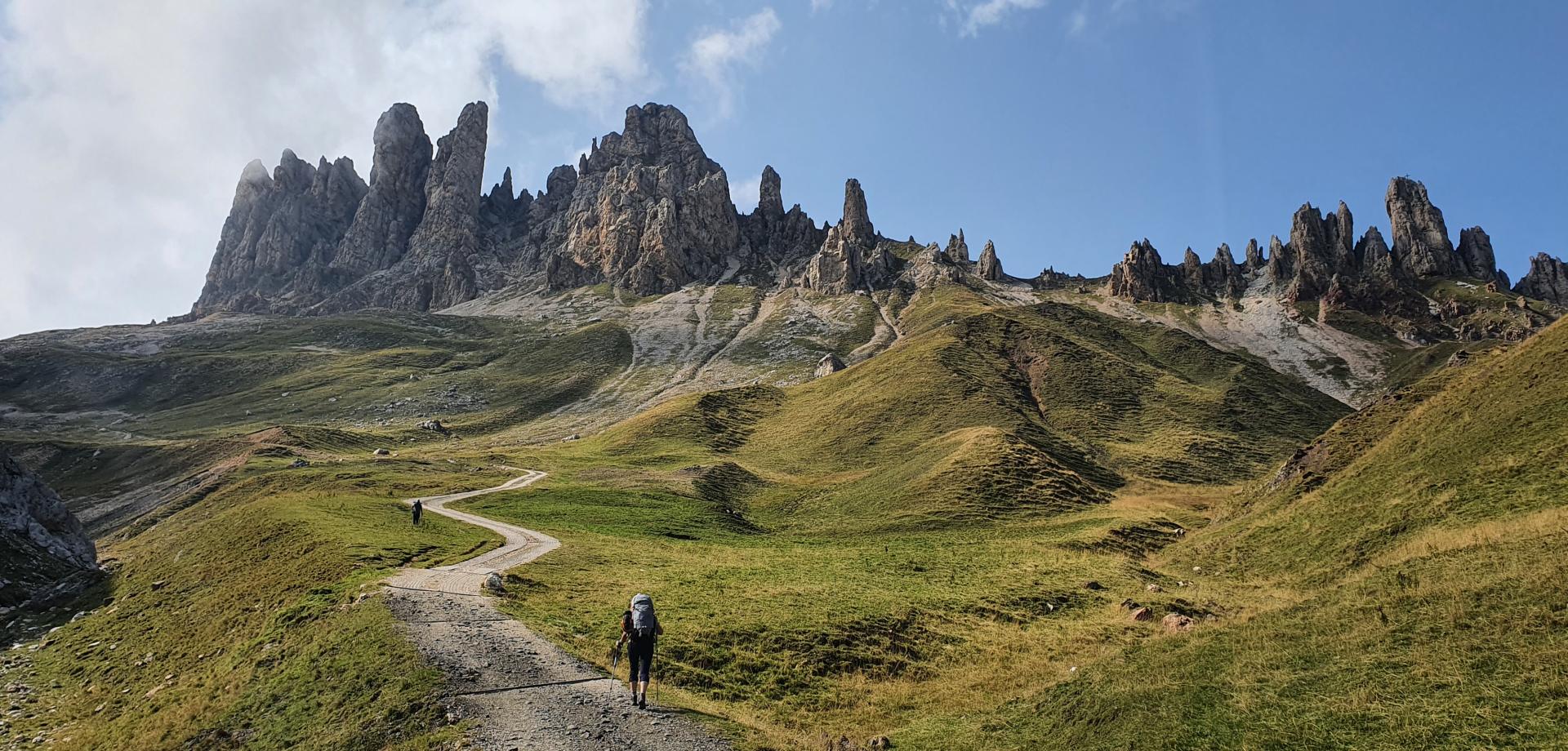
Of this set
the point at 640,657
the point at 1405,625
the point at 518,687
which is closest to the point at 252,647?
the point at 518,687

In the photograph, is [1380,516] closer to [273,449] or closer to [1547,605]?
[1547,605]

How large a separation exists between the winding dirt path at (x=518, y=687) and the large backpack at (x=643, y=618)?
1.76m

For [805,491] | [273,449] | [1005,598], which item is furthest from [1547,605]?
[273,449]

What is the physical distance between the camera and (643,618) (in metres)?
18.8

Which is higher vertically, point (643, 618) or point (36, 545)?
point (643, 618)

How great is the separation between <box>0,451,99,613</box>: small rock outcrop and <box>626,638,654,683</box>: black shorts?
43.4 meters

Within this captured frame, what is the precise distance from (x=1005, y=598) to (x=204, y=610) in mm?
37618

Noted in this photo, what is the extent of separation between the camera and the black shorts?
60.3ft

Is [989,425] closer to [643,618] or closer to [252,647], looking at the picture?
[643,618]

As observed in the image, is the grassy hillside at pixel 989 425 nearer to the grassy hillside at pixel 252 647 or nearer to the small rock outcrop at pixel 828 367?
the small rock outcrop at pixel 828 367

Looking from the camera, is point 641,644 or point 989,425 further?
point 989,425

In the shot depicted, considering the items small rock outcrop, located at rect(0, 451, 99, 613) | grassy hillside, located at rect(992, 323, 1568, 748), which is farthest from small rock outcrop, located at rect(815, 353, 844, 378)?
grassy hillside, located at rect(992, 323, 1568, 748)

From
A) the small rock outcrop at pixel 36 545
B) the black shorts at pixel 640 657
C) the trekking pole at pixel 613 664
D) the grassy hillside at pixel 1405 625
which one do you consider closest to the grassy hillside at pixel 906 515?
the trekking pole at pixel 613 664

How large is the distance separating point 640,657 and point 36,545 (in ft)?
179
